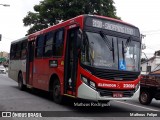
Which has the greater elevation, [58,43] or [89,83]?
[58,43]

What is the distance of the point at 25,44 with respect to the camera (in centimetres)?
1734

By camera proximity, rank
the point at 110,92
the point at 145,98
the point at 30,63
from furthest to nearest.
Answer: the point at 30,63 < the point at 145,98 < the point at 110,92

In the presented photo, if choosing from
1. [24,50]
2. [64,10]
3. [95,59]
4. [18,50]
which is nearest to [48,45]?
[95,59]

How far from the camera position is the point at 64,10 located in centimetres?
3644

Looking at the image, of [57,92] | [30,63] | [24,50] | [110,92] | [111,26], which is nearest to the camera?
[110,92]

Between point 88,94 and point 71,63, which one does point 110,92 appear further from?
point 71,63

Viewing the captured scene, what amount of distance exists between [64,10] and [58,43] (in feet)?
81.5

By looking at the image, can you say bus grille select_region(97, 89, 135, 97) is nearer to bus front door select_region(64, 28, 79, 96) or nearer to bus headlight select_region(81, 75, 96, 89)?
bus headlight select_region(81, 75, 96, 89)

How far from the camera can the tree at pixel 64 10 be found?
117 feet

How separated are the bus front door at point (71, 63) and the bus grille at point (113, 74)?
3.02 ft

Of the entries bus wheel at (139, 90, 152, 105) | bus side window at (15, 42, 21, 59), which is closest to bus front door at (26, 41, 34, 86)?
bus side window at (15, 42, 21, 59)

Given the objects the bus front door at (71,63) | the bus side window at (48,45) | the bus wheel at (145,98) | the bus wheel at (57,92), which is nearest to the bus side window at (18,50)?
the bus side window at (48,45)

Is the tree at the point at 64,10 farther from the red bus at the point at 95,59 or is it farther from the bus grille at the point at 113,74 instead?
the bus grille at the point at 113,74

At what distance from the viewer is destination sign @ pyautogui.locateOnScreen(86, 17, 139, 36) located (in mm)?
10508
